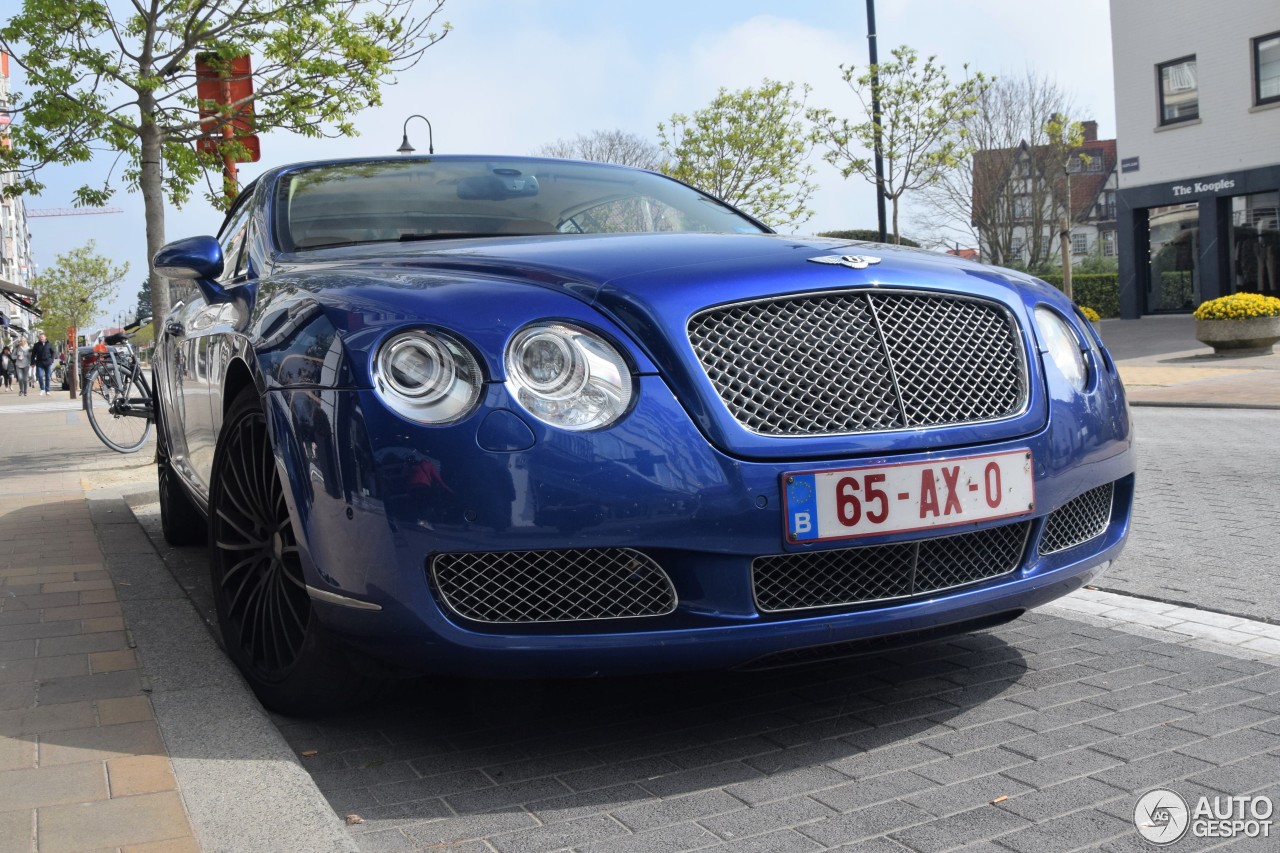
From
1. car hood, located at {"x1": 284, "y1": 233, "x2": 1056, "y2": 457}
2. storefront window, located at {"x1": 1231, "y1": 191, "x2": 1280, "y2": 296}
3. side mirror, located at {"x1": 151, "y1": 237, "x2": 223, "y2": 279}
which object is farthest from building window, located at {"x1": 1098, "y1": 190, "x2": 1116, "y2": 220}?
car hood, located at {"x1": 284, "y1": 233, "x2": 1056, "y2": 457}

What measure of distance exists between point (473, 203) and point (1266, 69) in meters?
26.2

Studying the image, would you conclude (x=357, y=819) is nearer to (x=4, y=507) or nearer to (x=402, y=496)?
(x=402, y=496)

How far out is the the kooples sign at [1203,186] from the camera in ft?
86.9

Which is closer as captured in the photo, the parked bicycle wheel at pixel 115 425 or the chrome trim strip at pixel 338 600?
the chrome trim strip at pixel 338 600

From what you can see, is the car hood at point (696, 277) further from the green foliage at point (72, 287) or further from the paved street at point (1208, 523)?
the green foliage at point (72, 287)

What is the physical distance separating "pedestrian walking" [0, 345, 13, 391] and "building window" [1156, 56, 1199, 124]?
113ft

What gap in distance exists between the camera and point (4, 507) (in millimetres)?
7355

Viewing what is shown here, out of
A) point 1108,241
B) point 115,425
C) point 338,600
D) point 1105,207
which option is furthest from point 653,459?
point 1105,207

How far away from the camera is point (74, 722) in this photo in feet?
9.77

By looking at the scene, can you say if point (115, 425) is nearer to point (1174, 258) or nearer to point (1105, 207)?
point (1174, 258)

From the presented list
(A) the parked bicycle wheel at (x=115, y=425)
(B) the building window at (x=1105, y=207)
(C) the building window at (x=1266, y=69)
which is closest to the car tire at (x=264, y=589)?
(A) the parked bicycle wheel at (x=115, y=425)

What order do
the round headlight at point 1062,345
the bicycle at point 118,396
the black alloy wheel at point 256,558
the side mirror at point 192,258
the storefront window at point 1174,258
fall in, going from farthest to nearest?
1. the storefront window at point 1174,258
2. the bicycle at point 118,396
3. the side mirror at point 192,258
4. the round headlight at point 1062,345
5. the black alloy wheel at point 256,558

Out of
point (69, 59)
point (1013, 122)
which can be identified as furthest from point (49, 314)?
point (69, 59)

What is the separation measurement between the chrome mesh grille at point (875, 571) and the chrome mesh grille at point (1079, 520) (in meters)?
0.18
